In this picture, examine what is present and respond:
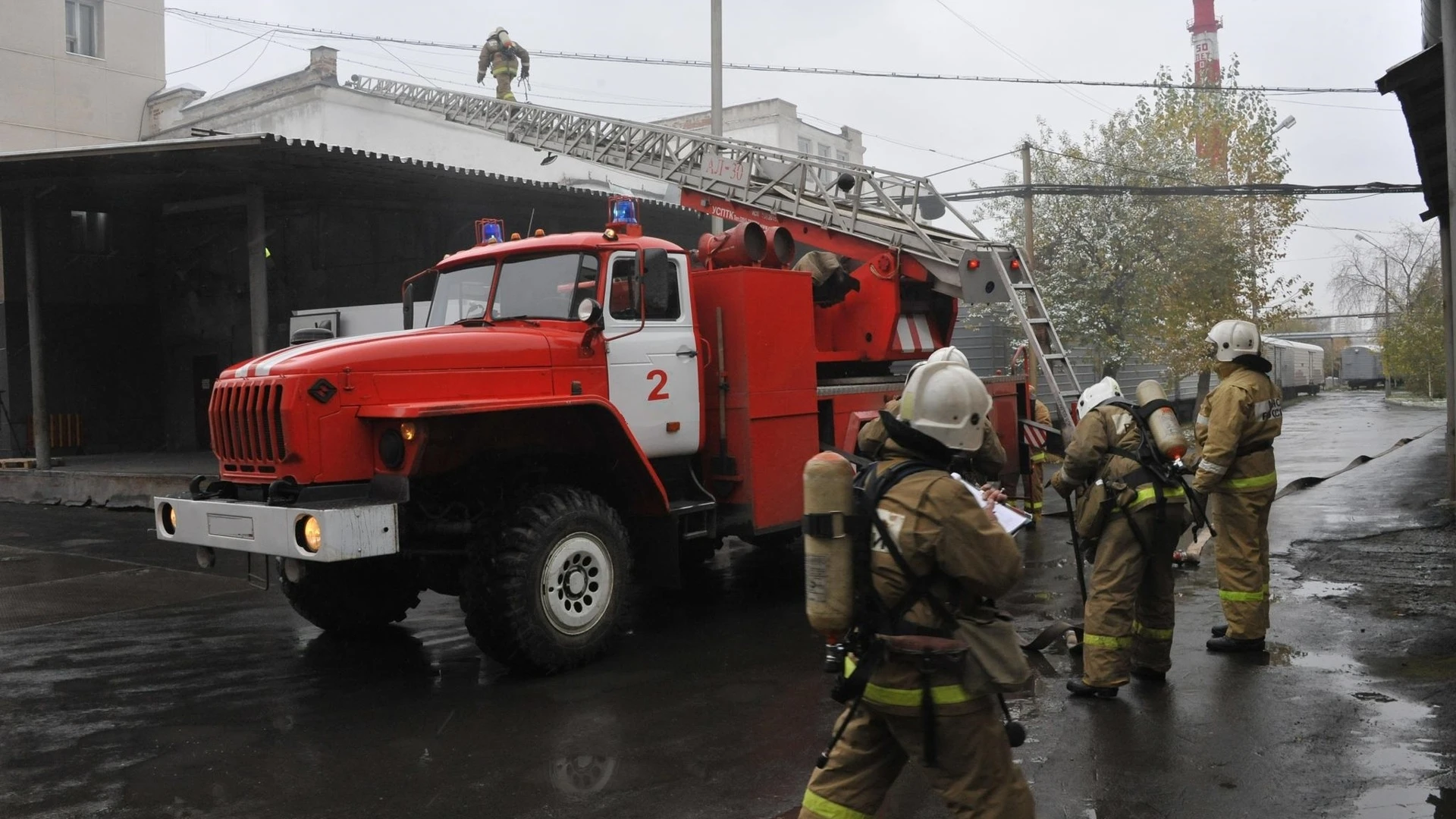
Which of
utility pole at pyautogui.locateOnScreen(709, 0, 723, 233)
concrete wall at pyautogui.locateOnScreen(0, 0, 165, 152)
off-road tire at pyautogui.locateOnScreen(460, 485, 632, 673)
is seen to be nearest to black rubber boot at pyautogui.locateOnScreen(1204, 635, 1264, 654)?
off-road tire at pyautogui.locateOnScreen(460, 485, 632, 673)

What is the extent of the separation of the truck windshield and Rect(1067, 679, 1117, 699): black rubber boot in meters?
3.55

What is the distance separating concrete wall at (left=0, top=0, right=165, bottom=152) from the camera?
28.4 m

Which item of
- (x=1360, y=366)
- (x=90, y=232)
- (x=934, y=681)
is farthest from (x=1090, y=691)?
(x=1360, y=366)

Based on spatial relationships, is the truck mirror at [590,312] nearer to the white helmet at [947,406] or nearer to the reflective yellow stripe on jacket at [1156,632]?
the reflective yellow stripe on jacket at [1156,632]

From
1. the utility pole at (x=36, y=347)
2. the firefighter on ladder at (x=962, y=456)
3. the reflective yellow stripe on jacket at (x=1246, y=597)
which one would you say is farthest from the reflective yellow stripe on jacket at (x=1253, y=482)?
the utility pole at (x=36, y=347)

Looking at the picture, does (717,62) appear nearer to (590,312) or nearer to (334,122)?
(590,312)

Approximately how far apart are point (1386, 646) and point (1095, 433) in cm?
243

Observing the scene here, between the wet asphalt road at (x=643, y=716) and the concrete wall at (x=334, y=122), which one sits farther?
the concrete wall at (x=334, y=122)

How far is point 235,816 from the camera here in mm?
4266

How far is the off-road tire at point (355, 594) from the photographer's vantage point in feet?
22.9

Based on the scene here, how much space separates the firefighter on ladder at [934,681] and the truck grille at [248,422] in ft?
12.2

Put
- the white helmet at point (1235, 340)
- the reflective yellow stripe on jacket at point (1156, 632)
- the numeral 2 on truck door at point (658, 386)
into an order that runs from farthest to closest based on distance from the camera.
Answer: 1. the numeral 2 on truck door at point (658, 386)
2. the white helmet at point (1235, 340)
3. the reflective yellow stripe on jacket at point (1156, 632)

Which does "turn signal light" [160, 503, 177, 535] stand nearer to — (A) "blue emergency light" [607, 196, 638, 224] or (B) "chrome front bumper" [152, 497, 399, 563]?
(B) "chrome front bumper" [152, 497, 399, 563]

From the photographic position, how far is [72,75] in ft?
98.4
